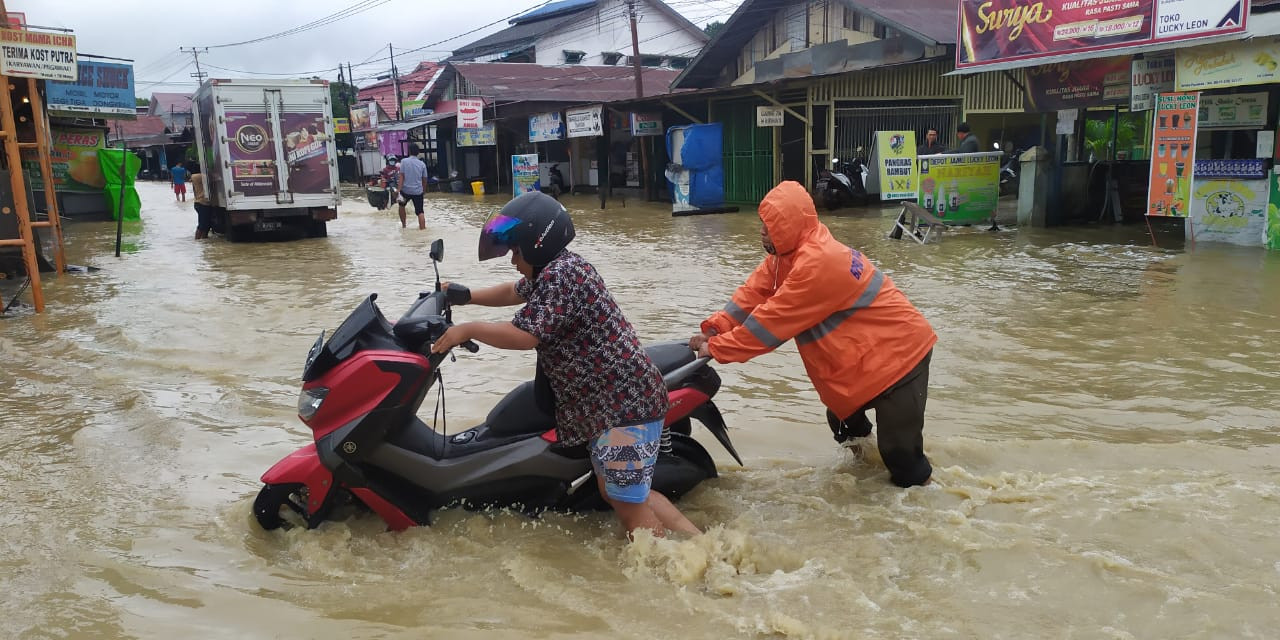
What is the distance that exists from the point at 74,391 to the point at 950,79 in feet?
59.9

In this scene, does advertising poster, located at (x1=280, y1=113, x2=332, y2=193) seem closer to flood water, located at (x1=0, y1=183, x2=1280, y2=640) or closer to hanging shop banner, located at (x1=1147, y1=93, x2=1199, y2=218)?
flood water, located at (x1=0, y1=183, x2=1280, y2=640)

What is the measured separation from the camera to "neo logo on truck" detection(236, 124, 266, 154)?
15750mm

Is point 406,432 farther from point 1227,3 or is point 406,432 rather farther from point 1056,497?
point 1227,3

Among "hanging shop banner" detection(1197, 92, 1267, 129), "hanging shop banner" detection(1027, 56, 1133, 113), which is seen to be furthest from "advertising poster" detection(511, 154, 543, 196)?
"hanging shop banner" detection(1197, 92, 1267, 129)

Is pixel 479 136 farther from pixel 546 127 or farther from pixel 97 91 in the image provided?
pixel 97 91

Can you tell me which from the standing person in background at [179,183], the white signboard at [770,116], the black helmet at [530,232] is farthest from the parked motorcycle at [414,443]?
the standing person in background at [179,183]

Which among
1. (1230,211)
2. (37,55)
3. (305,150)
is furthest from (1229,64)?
(305,150)

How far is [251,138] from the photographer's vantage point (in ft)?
52.1

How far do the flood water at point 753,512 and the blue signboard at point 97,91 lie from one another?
15.0 meters

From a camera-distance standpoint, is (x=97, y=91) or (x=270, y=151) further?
(x=97, y=91)

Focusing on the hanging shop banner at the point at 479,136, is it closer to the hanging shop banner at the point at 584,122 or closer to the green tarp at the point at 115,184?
the hanging shop banner at the point at 584,122

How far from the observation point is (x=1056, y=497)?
3.94m

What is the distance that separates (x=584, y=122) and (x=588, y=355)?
24.6 m

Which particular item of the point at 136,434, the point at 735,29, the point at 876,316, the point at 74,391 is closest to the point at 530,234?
the point at 876,316
